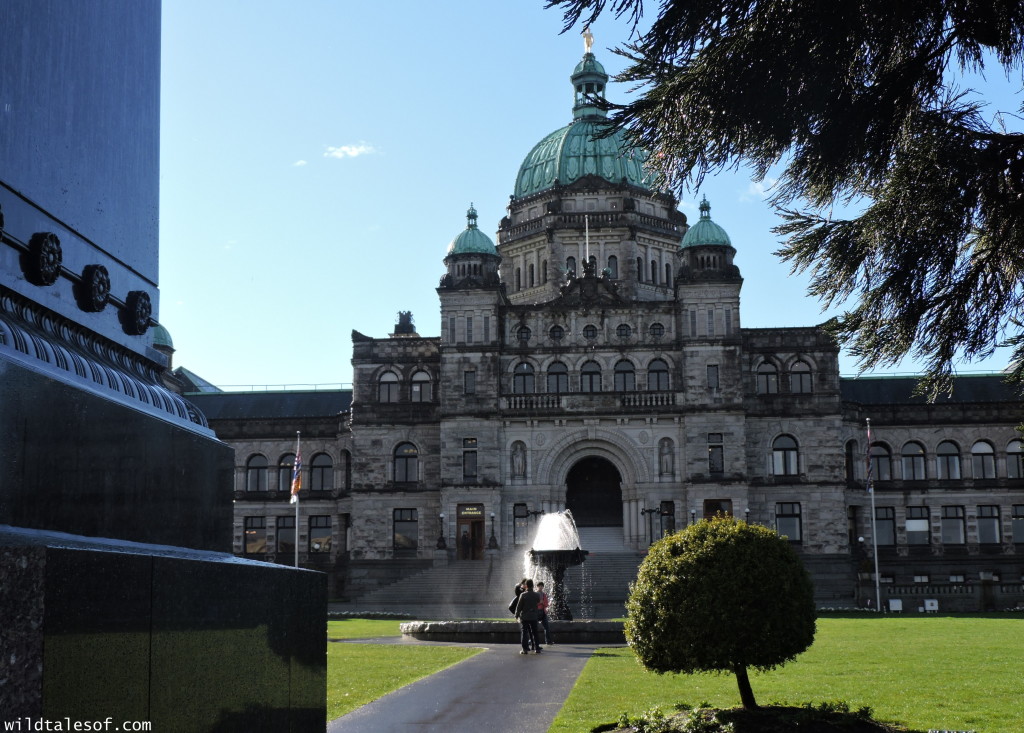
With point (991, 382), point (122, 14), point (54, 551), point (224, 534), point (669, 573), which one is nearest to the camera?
point (54, 551)

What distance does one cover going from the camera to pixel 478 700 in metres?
16.4

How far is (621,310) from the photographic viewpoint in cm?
6581

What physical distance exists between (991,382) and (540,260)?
28.4 metres

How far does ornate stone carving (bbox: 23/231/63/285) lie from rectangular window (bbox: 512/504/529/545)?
58027mm

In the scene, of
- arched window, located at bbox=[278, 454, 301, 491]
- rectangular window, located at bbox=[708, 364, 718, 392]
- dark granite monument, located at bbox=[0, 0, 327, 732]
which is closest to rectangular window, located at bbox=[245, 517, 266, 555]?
arched window, located at bbox=[278, 454, 301, 491]

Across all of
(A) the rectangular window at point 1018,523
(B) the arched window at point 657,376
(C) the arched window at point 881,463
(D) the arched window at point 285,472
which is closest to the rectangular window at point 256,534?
(D) the arched window at point 285,472

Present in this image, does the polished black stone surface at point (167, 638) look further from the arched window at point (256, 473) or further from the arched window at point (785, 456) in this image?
the arched window at point (256, 473)

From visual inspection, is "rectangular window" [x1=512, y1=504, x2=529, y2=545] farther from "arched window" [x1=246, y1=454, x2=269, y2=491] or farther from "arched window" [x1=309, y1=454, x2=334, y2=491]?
"arched window" [x1=246, y1=454, x2=269, y2=491]

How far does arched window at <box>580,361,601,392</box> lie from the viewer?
65562 millimetres

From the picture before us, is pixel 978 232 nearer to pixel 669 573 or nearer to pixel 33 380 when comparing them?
pixel 669 573

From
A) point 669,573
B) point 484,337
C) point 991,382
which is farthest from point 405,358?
point 669,573

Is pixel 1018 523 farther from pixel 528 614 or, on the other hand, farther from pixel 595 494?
pixel 528 614

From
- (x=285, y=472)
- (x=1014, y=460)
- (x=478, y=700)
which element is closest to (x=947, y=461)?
(x=1014, y=460)

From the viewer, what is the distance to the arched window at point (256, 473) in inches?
2872
